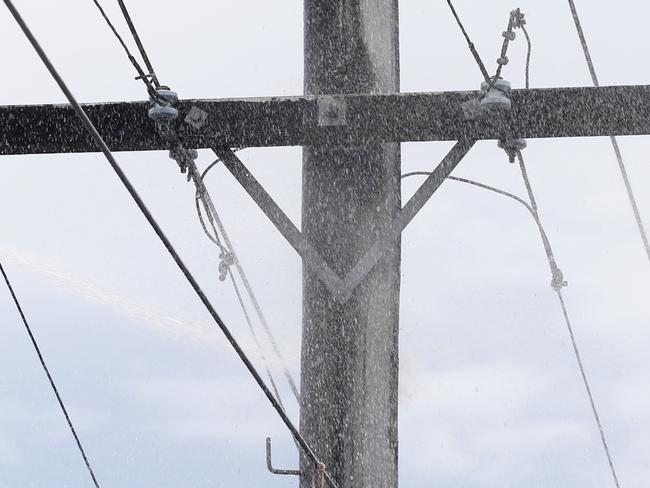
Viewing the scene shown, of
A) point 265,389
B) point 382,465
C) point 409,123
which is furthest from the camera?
point 409,123

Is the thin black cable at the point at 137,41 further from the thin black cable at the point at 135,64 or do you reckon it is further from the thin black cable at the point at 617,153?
the thin black cable at the point at 617,153

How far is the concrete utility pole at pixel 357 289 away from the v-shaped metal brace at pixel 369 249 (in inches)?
1.8

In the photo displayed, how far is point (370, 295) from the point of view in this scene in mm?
4543

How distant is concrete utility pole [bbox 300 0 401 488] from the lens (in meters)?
4.42

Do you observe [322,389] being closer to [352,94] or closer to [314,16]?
[352,94]

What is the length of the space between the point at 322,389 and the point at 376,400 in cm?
27

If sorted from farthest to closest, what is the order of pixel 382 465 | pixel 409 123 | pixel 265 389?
pixel 409 123 → pixel 382 465 → pixel 265 389

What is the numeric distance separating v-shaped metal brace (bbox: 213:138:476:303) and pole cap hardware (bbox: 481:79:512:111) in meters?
0.30

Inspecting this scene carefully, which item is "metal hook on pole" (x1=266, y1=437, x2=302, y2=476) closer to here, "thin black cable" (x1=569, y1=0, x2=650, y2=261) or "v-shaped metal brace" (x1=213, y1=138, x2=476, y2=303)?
"v-shaped metal brace" (x1=213, y1=138, x2=476, y2=303)

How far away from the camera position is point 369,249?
4.54 metres

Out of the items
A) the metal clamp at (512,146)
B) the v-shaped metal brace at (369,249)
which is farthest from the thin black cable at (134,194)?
the metal clamp at (512,146)

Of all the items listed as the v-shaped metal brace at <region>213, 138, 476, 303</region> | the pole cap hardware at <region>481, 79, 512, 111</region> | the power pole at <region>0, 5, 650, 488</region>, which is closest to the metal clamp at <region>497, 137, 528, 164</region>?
the power pole at <region>0, 5, 650, 488</region>

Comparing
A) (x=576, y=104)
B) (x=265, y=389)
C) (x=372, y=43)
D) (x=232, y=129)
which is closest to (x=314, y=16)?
(x=372, y=43)

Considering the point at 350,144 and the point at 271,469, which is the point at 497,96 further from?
the point at 271,469
